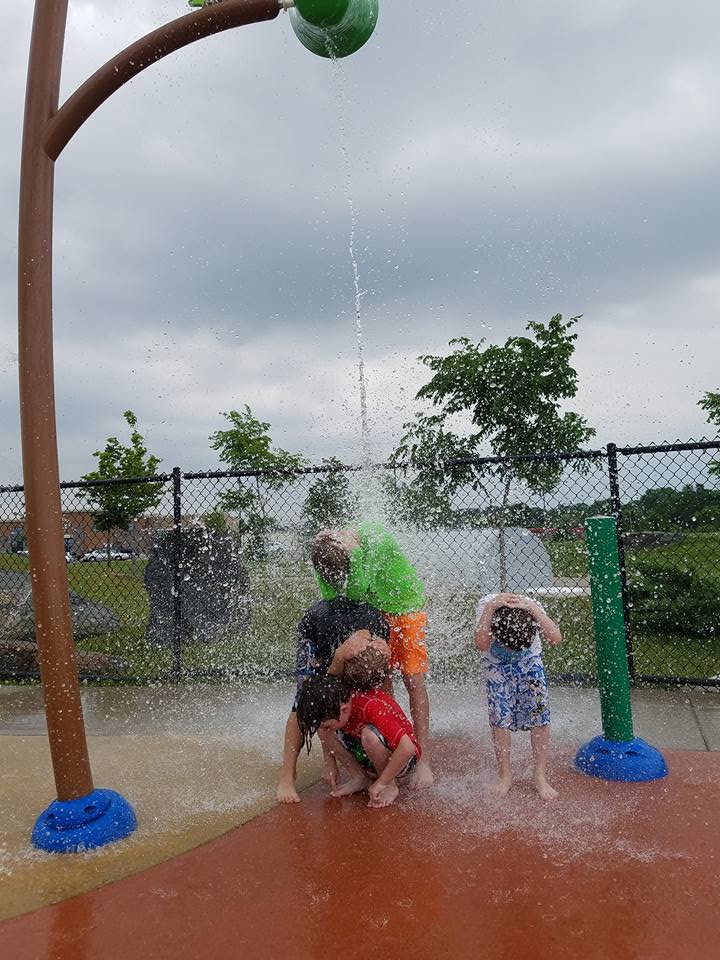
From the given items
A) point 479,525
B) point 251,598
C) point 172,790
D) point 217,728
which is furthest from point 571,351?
point 172,790

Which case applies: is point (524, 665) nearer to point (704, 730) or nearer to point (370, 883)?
point (370, 883)

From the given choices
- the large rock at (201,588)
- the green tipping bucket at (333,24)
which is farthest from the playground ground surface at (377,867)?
the green tipping bucket at (333,24)

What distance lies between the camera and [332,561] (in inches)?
144

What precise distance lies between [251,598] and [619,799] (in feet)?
16.8

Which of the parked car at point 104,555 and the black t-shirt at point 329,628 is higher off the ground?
the parked car at point 104,555

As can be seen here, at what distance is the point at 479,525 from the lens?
25.4 feet

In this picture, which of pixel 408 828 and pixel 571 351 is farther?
pixel 571 351

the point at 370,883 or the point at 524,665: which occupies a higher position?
the point at 524,665

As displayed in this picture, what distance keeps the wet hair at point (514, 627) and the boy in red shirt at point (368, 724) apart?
0.58 meters

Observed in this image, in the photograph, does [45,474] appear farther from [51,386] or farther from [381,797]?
[381,797]

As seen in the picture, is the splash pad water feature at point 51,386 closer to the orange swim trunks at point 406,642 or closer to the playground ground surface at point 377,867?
the playground ground surface at point 377,867

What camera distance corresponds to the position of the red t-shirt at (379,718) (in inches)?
131

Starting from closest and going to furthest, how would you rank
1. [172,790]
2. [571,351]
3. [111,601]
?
[172,790]
[571,351]
[111,601]

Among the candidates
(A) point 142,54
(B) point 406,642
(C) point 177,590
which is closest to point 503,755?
(B) point 406,642
